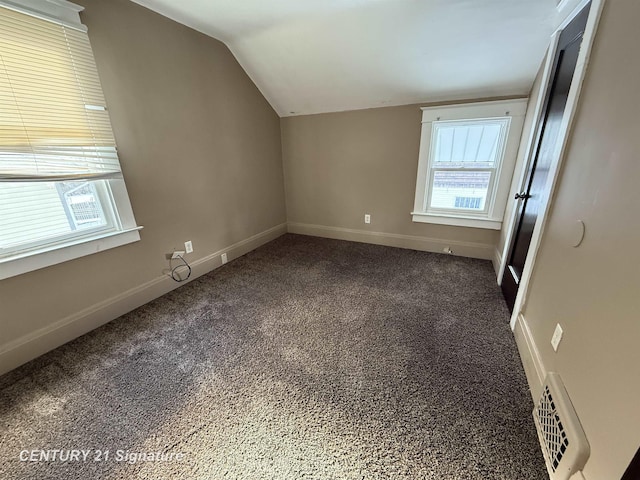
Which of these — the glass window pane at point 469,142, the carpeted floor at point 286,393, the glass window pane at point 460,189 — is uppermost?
the glass window pane at point 469,142

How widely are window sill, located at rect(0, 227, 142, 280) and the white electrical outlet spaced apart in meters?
2.84

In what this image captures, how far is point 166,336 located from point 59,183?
1.28 m

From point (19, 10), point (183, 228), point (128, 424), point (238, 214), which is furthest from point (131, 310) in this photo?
point (19, 10)

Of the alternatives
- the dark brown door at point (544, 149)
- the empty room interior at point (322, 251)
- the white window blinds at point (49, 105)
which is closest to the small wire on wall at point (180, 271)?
the empty room interior at point (322, 251)

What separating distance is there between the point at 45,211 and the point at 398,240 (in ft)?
11.1

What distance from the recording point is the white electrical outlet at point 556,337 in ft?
3.97

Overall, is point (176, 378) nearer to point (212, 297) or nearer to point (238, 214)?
point (212, 297)

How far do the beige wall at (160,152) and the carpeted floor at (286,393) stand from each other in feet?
1.24

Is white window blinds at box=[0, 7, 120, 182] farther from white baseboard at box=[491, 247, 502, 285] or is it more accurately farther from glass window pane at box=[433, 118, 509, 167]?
white baseboard at box=[491, 247, 502, 285]

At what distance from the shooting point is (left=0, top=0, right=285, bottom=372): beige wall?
5.77ft

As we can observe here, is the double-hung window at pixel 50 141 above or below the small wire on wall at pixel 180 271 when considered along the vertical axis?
above

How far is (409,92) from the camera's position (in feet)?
9.09

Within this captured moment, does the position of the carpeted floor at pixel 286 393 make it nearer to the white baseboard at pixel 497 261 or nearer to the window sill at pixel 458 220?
the white baseboard at pixel 497 261

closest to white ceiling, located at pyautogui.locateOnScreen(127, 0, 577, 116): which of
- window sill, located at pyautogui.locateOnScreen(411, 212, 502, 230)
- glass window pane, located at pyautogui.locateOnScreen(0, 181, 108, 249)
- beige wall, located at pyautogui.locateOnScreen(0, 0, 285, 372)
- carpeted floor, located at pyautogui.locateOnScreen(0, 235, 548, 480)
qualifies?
beige wall, located at pyautogui.locateOnScreen(0, 0, 285, 372)
